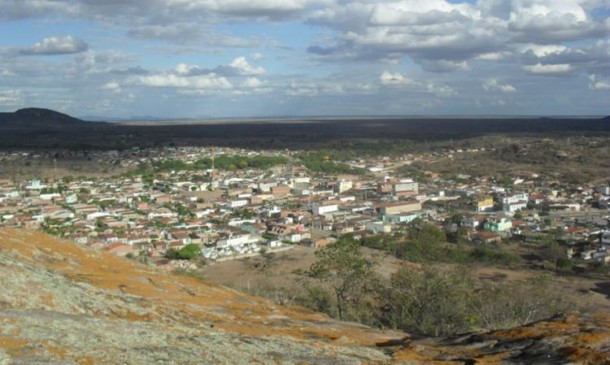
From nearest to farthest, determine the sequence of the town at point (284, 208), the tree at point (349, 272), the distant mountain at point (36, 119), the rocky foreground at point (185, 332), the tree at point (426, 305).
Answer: the rocky foreground at point (185, 332), the tree at point (426, 305), the tree at point (349, 272), the town at point (284, 208), the distant mountain at point (36, 119)

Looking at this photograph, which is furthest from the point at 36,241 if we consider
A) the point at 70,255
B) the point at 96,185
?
the point at 96,185

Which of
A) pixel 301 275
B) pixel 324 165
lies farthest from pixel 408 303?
pixel 324 165

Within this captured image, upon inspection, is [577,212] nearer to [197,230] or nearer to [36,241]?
[197,230]

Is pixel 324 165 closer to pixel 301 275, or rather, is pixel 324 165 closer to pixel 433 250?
pixel 433 250

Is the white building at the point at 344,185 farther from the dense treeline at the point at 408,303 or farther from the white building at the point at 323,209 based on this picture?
the dense treeline at the point at 408,303

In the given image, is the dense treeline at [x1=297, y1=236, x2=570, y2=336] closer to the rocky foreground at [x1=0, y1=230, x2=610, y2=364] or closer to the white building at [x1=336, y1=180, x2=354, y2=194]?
the rocky foreground at [x1=0, y1=230, x2=610, y2=364]

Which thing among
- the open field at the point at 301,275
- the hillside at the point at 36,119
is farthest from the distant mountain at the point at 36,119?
the open field at the point at 301,275

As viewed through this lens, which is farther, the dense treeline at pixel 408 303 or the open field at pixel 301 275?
the open field at pixel 301 275

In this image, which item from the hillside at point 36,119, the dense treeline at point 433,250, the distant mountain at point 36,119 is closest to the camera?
the dense treeline at point 433,250

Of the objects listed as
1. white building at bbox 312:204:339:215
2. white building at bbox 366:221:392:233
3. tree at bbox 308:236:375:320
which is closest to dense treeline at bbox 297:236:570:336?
tree at bbox 308:236:375:320
